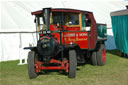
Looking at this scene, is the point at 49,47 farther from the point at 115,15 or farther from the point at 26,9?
the point at 26,9

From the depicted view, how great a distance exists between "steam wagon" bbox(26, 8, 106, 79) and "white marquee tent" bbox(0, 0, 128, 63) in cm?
400

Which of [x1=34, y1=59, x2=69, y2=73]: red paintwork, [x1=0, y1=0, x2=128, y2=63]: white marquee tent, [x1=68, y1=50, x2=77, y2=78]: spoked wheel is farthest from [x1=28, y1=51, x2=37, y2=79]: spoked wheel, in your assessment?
[x1=0, y1=0, x2=128, y2=63]: white marquee tent

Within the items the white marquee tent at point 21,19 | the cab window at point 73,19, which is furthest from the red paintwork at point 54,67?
the white marquee tent at point 21,19

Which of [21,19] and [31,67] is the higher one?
[21,19]

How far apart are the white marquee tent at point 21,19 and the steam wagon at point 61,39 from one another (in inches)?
158

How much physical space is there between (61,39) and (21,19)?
7817 millimetres

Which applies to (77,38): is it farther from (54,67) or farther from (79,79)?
(79,79)

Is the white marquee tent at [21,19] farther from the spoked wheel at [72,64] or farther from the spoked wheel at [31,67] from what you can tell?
the spoked wheel at [72,64]

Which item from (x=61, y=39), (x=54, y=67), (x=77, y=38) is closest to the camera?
(x=54, y=67)

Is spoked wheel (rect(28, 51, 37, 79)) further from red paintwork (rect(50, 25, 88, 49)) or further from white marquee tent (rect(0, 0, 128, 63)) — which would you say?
white marquee tent (rect(0, 0, 128, 63))

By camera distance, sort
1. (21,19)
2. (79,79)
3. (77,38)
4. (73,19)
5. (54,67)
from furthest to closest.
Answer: (21,19) < (73,19) < (77,38) < (54,67) < (79,79)

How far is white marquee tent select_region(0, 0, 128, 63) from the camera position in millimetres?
14320

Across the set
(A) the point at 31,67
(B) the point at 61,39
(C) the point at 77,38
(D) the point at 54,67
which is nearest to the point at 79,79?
(D) the point at 54,67

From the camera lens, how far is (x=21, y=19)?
16.1 m
